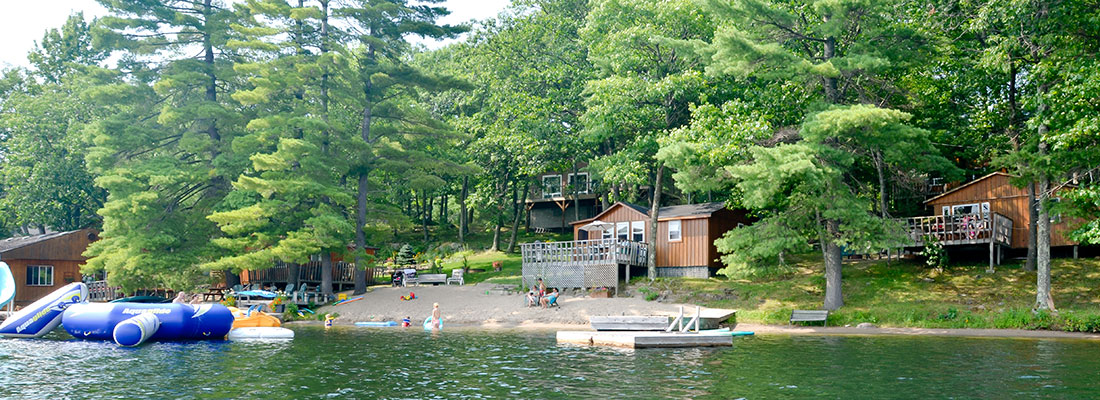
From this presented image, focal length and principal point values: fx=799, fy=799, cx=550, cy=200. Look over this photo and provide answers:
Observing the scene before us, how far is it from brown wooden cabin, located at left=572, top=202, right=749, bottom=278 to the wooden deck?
1.15m

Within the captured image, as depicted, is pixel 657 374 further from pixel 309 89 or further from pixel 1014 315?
pixel 309 89

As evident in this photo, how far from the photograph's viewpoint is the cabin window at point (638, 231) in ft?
129

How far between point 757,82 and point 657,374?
70.9 ft

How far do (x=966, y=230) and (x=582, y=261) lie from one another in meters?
16.1

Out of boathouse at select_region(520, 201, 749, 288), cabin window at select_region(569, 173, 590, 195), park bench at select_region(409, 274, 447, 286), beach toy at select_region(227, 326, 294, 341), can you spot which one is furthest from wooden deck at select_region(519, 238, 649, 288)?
cabin window at select_region(569, 173, 590, 195)

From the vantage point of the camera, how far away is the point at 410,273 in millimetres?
43031

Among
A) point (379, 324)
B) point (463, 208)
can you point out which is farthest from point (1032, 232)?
point (463, 208)

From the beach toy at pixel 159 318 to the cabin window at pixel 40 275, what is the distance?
75.3ft

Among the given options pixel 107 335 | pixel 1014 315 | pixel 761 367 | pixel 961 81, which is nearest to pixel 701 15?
pixel 961 81

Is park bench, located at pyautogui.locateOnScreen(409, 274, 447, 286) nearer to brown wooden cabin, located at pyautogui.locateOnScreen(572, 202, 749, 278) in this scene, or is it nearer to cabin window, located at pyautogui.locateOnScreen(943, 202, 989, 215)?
brown wooden cabin, located at pyautogui.locateOnScreen(572, 202, 749, 278)

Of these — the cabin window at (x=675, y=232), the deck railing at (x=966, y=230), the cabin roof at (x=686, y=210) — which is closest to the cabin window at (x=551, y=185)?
the cabin roof at (x=686, y=210)

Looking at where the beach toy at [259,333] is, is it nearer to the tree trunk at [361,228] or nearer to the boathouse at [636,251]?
the tree trunk at [361,228]

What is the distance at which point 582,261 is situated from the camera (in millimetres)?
37094

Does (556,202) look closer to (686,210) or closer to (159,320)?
(686,210)
